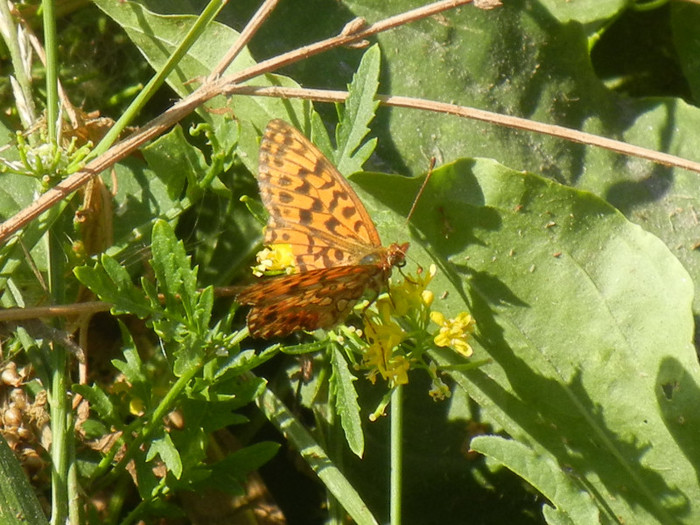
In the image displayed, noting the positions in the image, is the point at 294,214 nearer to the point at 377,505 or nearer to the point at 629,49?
the point at 377,505

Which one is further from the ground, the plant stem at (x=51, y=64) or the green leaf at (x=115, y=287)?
the plant stem at (x=51, y=64)

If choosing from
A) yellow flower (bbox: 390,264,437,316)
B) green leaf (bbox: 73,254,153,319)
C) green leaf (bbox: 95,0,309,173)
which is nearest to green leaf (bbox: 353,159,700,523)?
yellow flower (bbox: 390,264,437,316)

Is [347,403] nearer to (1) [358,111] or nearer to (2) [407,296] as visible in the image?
(2) [407,296]

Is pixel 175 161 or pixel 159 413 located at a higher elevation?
pixel 175 161

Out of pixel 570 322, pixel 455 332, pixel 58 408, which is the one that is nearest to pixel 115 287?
pixel 58 408

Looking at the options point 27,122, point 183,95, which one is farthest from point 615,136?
point 27,122

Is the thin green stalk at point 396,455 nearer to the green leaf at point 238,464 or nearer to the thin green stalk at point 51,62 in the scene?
the green leaf at point 238,464

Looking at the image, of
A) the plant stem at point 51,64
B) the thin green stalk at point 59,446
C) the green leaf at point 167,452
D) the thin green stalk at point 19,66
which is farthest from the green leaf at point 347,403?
the thin green stalk at point 19,66
